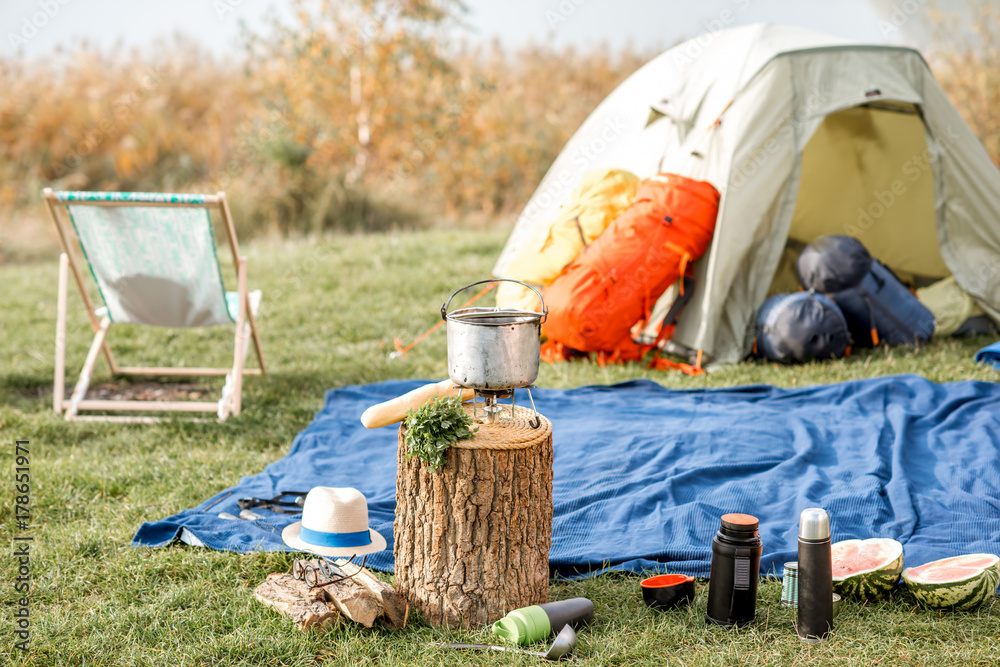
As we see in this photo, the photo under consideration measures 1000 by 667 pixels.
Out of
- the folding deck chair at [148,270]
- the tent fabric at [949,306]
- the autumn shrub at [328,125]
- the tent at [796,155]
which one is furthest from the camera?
the autumn shrub at [328,125]

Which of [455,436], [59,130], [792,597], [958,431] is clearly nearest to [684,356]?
[958,431]

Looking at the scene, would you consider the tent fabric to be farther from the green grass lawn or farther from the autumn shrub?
the autumn shrub

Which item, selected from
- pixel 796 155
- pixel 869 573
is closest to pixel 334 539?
pixel 869 573

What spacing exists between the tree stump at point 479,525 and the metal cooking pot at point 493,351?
0.45 feet

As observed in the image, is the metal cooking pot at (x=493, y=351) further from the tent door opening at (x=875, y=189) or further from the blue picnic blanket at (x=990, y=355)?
the tent door opening at (x=875, y=189)

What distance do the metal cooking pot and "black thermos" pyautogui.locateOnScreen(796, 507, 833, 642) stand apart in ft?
2.68

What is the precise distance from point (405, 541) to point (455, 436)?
14.5 inches

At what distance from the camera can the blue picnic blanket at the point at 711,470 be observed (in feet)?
9.28

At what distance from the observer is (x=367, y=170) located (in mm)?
10594

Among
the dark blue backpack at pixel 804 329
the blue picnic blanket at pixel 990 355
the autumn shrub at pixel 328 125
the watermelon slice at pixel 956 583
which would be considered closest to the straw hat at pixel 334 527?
the watermelon slice at pixel 956 583

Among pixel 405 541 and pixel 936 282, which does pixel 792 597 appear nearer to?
pixel 405 541

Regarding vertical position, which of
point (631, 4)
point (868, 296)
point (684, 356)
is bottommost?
point (684, 356)

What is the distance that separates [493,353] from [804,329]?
3.07 metres

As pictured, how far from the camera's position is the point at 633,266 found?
4.90 meters
